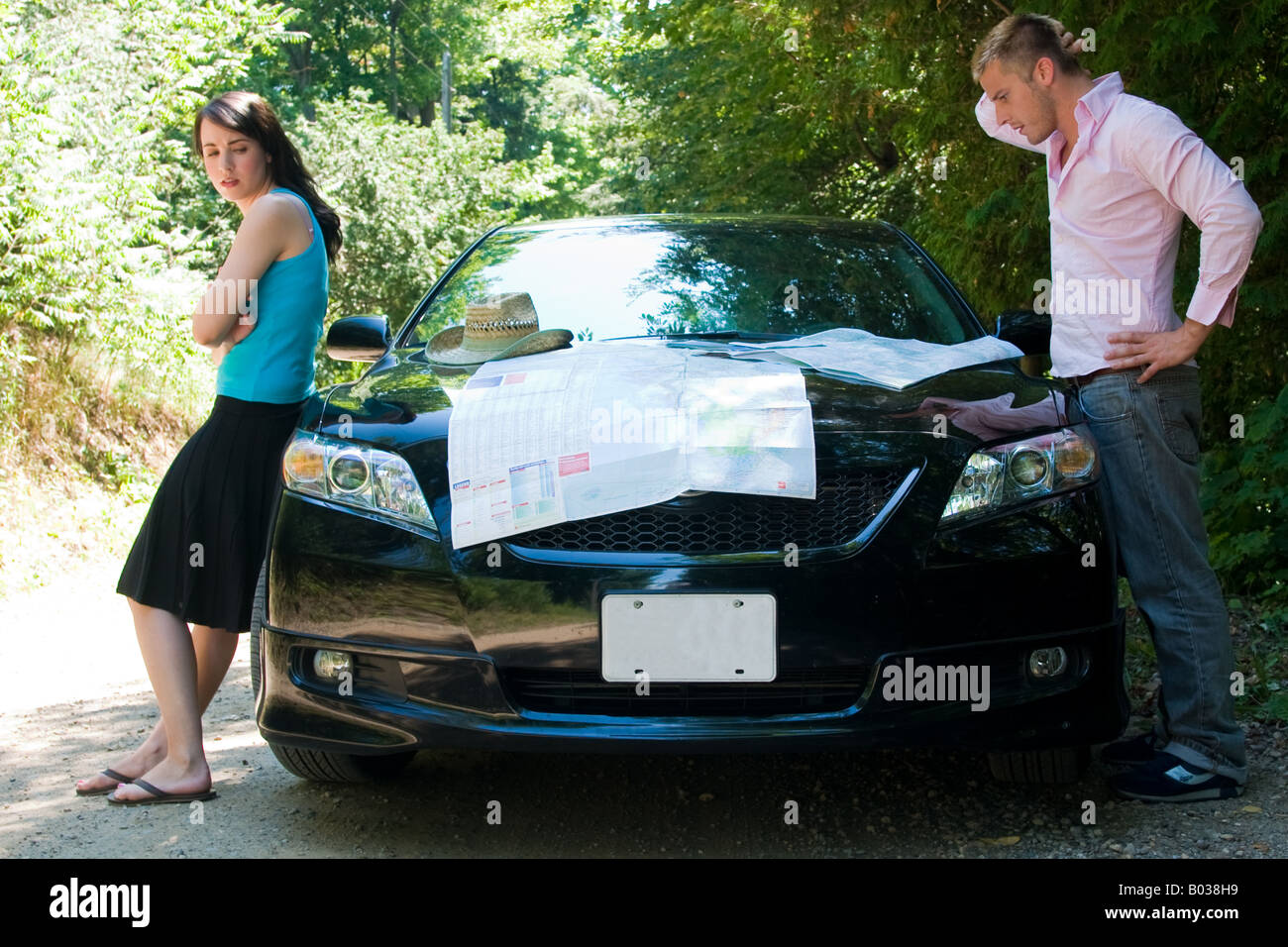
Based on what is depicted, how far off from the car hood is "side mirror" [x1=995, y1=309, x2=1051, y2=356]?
1.71 ft

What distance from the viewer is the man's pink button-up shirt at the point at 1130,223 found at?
339cm

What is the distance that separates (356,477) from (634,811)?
1110 mm

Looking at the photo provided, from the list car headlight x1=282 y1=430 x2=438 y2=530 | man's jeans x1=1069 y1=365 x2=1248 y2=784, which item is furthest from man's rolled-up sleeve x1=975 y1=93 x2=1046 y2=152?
car headlight x1=282 y1=430 x2=438 y2=530

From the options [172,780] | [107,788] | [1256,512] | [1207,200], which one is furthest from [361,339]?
[1256,512]

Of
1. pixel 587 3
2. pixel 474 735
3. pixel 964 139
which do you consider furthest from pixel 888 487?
pixel 587 3

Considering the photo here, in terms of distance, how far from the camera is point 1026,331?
3920 mm

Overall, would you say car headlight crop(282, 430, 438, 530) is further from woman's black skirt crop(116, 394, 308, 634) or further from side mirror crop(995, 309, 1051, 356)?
side mirror crop(995, 309, 1051, 356)

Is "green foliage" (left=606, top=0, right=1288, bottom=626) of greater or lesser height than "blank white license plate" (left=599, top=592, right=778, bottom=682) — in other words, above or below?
above

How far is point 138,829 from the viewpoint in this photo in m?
3.45

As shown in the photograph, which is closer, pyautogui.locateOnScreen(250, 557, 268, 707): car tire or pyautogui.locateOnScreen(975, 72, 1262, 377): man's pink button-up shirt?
pyautogui.locateOnScreen(250, 557, 268, 707): car tire

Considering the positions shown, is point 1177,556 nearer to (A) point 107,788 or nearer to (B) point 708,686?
(B) point 708,686

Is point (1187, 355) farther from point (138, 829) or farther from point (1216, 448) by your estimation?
point (1216, 448)

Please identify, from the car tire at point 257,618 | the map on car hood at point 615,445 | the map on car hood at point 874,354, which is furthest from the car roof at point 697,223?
the car tire at point 257,618

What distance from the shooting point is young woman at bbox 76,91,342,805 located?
3652mm
